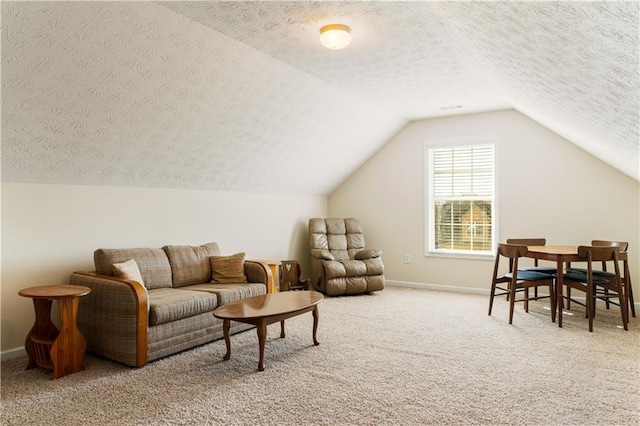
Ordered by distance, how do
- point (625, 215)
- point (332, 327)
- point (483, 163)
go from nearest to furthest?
point (332, 327)
point (625, 215)
point (483, 163)

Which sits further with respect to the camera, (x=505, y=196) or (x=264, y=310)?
(x=505, y=196)

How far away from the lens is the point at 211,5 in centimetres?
291

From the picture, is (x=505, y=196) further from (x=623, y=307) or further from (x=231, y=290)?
(x=231, y=290)

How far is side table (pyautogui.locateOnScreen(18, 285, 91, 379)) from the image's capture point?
2.99 metres

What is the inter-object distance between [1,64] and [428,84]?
12.3ft

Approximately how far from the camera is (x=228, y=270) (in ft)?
14.4

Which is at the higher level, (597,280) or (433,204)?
(433,204)

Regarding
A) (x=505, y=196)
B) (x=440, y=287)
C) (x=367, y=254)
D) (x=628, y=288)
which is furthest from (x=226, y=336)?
(x=505, y=196)

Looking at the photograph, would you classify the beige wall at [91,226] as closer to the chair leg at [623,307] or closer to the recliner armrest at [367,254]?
the recliner armrest at [367,254]

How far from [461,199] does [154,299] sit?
444 cm

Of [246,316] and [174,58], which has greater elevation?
[174,58]

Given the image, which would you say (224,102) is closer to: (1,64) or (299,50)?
(299,50)

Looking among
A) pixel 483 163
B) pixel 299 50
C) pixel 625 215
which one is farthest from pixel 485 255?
pixel 299 50

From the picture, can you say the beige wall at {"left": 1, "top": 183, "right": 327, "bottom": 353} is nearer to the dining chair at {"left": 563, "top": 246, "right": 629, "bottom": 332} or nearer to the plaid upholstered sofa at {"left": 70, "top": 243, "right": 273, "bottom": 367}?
the plaid upholstered sofa at {"left": 70, "top": 243, "right": 273, "bottom": 367}
